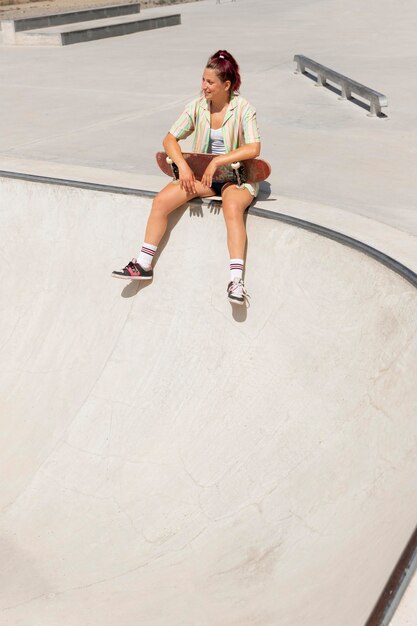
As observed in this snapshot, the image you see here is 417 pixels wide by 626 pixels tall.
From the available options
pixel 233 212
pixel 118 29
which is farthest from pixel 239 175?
pixel 118 29

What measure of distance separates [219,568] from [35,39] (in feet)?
47.8

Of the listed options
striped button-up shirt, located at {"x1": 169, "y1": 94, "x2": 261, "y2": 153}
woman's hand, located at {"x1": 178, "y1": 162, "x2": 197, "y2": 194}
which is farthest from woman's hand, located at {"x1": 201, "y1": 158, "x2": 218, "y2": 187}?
striped button-up shirt, located at {"x1": 169, "y1": 94, "x2": 261, "y2": 153}

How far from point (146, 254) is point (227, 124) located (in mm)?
1089

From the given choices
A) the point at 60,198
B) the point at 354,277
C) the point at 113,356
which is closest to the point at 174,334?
the point at 113,356

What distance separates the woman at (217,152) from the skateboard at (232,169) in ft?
0.20

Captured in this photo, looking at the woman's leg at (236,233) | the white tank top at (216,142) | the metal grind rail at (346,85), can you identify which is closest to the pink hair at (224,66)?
the white tank top at (216,142)

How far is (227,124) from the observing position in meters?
5.46

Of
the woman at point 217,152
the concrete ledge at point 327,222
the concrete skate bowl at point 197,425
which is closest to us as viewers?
the concrete skate bowl at point 197,425

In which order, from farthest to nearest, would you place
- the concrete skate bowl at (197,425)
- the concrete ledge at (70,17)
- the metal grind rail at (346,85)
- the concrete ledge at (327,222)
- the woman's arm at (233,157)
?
the concrete ledge at (70,17) < the metal grind rail at (346,85) < the woman's arm at (233,157) < the concrete ledge at (327,222) < the concrete skate bowl at (197,425)

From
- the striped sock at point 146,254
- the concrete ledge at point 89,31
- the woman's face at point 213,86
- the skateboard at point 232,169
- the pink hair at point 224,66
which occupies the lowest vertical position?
the striped sock at point 146,254

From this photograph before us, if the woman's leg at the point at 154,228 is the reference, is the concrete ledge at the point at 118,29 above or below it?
above

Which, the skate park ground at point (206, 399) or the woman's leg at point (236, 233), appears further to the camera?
the woman's leg at point (236, 233)

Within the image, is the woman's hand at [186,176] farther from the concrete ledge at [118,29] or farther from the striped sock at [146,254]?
the concrete ledge at [118,29]

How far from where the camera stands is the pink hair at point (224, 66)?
5.10m
